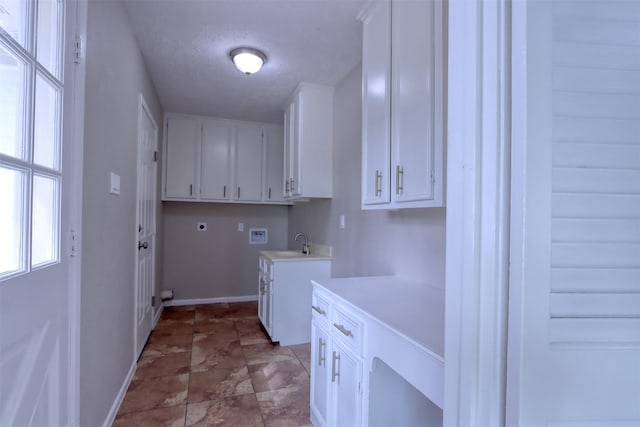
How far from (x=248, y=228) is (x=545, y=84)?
415 cm

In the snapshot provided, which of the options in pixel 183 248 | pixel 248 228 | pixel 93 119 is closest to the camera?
pixel 93 119

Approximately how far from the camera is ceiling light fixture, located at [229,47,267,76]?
7.33ft

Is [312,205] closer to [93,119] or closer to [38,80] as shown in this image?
[93,119]

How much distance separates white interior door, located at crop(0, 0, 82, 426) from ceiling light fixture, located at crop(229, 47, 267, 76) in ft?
3.97

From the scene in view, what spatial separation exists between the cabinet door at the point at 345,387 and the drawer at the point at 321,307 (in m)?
0.16

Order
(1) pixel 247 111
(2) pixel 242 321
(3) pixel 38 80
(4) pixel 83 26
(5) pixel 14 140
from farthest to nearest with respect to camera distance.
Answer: (1) pixel 247 111 → (2) pixel 242 321 → (4) pixel 83 26 → (3) pixel 38 80 → (5) pixel 14 140

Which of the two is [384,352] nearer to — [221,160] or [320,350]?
[320,350]

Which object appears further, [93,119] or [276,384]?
[276,384]

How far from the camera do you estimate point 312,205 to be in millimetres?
3447

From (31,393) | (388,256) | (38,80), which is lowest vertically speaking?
(31,393)

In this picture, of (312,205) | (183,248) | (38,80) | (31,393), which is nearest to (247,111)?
(312,205)

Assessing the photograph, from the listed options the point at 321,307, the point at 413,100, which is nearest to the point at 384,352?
the point at 321,307

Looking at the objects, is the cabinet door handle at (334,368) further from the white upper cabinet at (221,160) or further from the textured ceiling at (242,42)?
the white upper cabinet at (221,160)

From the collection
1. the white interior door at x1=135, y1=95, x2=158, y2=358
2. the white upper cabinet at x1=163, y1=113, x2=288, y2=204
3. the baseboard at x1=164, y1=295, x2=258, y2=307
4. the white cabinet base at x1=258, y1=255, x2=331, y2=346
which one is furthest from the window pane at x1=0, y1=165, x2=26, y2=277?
the baseboard at x1=164, y1=295, x2=258, y2=307
